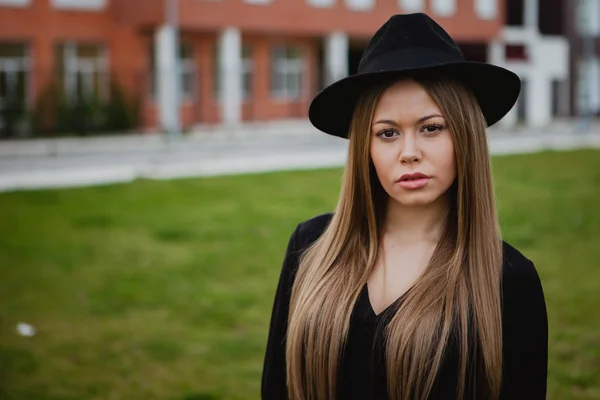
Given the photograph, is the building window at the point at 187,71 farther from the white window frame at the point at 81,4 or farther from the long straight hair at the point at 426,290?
the long straight hair at the point at 426,290

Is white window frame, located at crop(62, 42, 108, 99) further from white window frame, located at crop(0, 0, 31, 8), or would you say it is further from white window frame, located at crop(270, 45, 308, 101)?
white window frame, located at crop(270, 45, 308, 101)

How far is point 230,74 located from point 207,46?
2.05 meters

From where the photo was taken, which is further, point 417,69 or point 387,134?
point 387,134

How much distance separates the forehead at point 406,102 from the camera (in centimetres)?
260

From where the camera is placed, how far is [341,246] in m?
2.79

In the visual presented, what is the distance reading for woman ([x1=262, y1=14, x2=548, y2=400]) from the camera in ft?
8.52

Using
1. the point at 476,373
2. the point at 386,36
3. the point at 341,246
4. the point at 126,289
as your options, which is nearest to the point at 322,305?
the point at 341,246

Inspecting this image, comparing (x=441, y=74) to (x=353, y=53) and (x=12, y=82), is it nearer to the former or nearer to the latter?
(x=12, y=82)

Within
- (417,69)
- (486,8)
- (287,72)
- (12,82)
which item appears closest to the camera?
(417,69)

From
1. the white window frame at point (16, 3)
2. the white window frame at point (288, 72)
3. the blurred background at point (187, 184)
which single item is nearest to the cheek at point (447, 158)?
the blurred background at point (187, 184)

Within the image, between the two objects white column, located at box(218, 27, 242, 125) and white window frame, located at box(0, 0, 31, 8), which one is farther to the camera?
white column, located at box(218, 27, 242, 125)

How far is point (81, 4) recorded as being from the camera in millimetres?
35156

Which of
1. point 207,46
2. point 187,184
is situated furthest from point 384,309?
point 207,46

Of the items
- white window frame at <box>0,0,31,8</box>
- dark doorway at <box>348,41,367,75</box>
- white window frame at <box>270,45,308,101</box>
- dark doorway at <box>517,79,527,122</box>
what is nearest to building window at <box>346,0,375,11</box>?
white window frame at <box>270,45,308,101</box>
